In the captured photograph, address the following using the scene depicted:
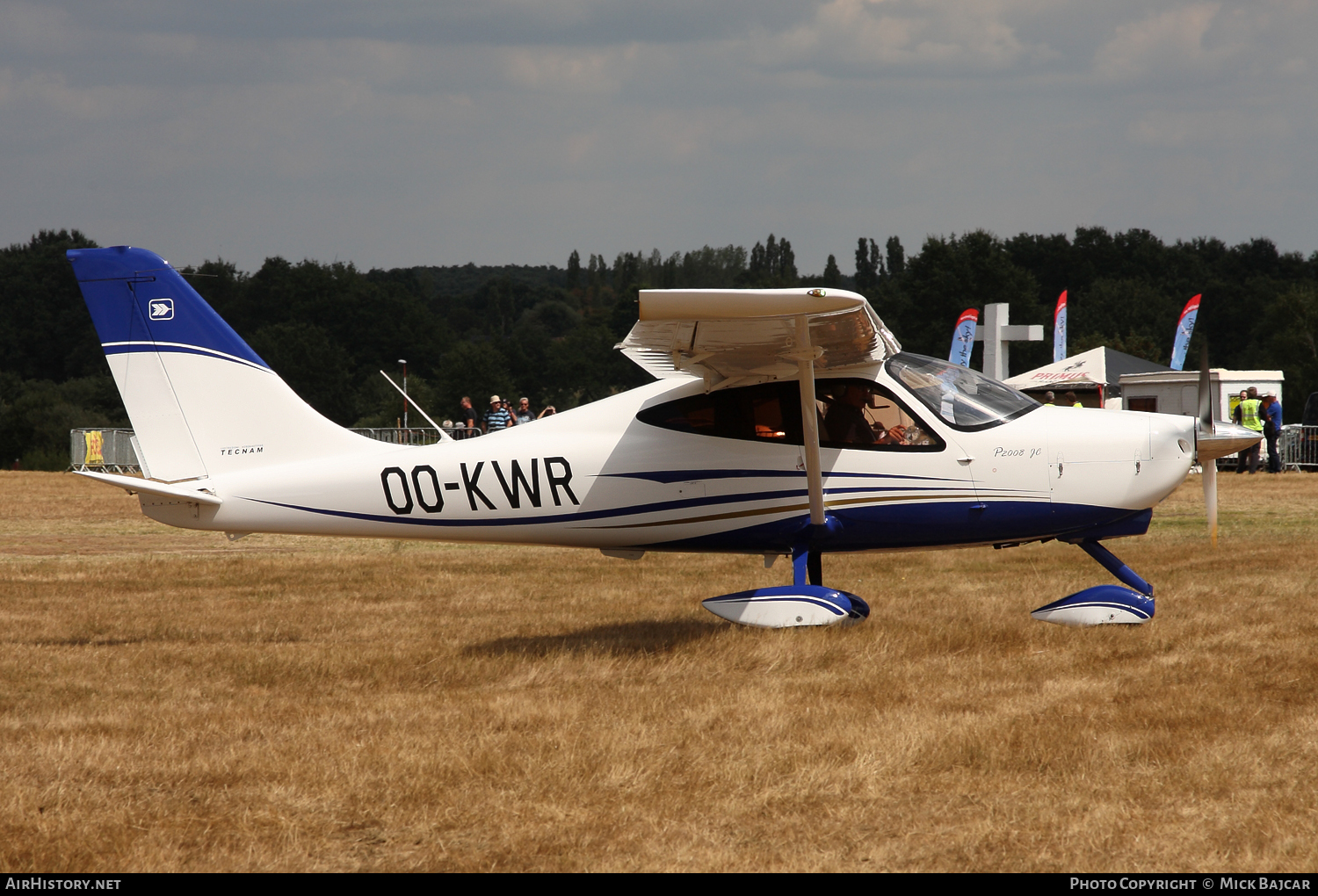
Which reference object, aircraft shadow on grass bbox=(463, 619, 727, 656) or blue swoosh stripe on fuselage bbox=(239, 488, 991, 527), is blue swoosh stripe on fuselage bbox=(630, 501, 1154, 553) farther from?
aircraft shadow on grass bbox=(463, 619, 727, 656)

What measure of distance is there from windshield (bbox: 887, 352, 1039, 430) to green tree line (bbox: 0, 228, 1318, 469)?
6145 cm

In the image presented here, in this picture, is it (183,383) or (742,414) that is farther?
(183,383)

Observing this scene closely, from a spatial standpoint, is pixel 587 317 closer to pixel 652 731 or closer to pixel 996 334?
pixel 996 334

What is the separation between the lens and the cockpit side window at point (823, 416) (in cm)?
826

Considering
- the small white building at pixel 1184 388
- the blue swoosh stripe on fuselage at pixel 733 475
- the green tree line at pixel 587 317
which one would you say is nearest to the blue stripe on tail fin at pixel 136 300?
the blue swoosh stripe on fuselage at pixel 733 475

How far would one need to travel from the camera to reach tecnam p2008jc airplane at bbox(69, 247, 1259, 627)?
8.11 meters

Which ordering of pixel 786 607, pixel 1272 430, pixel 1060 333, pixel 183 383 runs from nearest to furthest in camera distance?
pixel 786 607 < pixel 183 383 < pixel 1272 430 < pixel 1060 333

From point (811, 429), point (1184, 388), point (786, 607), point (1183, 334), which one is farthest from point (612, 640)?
point (1183, 334)

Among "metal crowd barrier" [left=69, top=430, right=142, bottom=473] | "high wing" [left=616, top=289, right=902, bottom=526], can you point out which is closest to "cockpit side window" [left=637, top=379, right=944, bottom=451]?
"high wing" [left=616, top=289, right=902, bottom=526]

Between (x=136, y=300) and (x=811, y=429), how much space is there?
5008 millimetres

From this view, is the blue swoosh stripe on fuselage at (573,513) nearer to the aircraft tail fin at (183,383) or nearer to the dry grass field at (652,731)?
A: the aircraft tail fin at (183,383)

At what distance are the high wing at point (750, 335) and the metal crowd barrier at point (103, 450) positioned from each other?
31740 mm

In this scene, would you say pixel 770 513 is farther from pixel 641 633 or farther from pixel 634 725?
pixel 634 725

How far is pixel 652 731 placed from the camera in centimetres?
586
